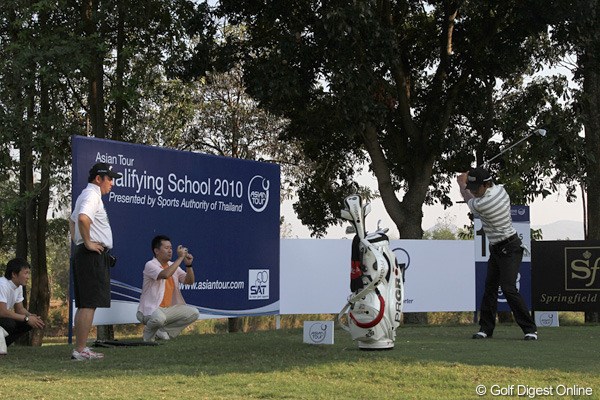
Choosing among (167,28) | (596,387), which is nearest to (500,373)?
(596,387)

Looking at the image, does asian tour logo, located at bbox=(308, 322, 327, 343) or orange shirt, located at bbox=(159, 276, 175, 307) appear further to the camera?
orange shirt, located at bbox=(159, 276, 175, 307)

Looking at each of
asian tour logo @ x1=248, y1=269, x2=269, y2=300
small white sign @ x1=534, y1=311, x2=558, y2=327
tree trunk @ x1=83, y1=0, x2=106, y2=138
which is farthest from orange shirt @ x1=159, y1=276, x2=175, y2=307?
tree trunk @ x1=83, y1=0, x2=106, y2=138

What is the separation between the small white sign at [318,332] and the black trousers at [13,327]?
3.05 m

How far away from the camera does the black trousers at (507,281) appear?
11812 mm

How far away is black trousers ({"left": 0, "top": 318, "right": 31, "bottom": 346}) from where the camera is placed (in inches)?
450

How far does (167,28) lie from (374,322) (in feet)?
53.7

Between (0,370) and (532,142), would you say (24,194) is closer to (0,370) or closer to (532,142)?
(532,142)

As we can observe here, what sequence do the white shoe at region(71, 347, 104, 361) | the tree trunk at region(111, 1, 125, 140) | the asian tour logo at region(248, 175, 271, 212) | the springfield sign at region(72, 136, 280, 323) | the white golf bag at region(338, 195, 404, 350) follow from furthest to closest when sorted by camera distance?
the tree trunk at region(111, 1, 125, 140) → the asian tour logo at region(248, 175, 271, 212) → the springfield sign at region(72, 136, 280, 323) → the white shoe at region(71, 347, 104, 361) → the white golf bag at region(338, 195, 404, 350)

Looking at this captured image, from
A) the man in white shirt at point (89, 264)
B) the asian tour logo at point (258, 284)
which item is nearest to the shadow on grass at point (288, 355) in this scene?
the man in white shirt at point (89, 264)

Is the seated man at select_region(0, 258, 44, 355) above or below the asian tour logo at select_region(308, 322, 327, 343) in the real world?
above

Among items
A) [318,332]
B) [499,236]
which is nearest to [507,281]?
[499,236]

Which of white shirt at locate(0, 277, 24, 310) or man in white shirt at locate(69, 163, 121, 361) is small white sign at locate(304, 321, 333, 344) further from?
white shirt at locate(0, 277, 24, 310)

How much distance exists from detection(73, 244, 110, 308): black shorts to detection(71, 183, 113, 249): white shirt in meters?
0.14

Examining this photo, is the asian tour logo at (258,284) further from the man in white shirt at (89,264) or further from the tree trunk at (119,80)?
the tree trunk at (119,80)
